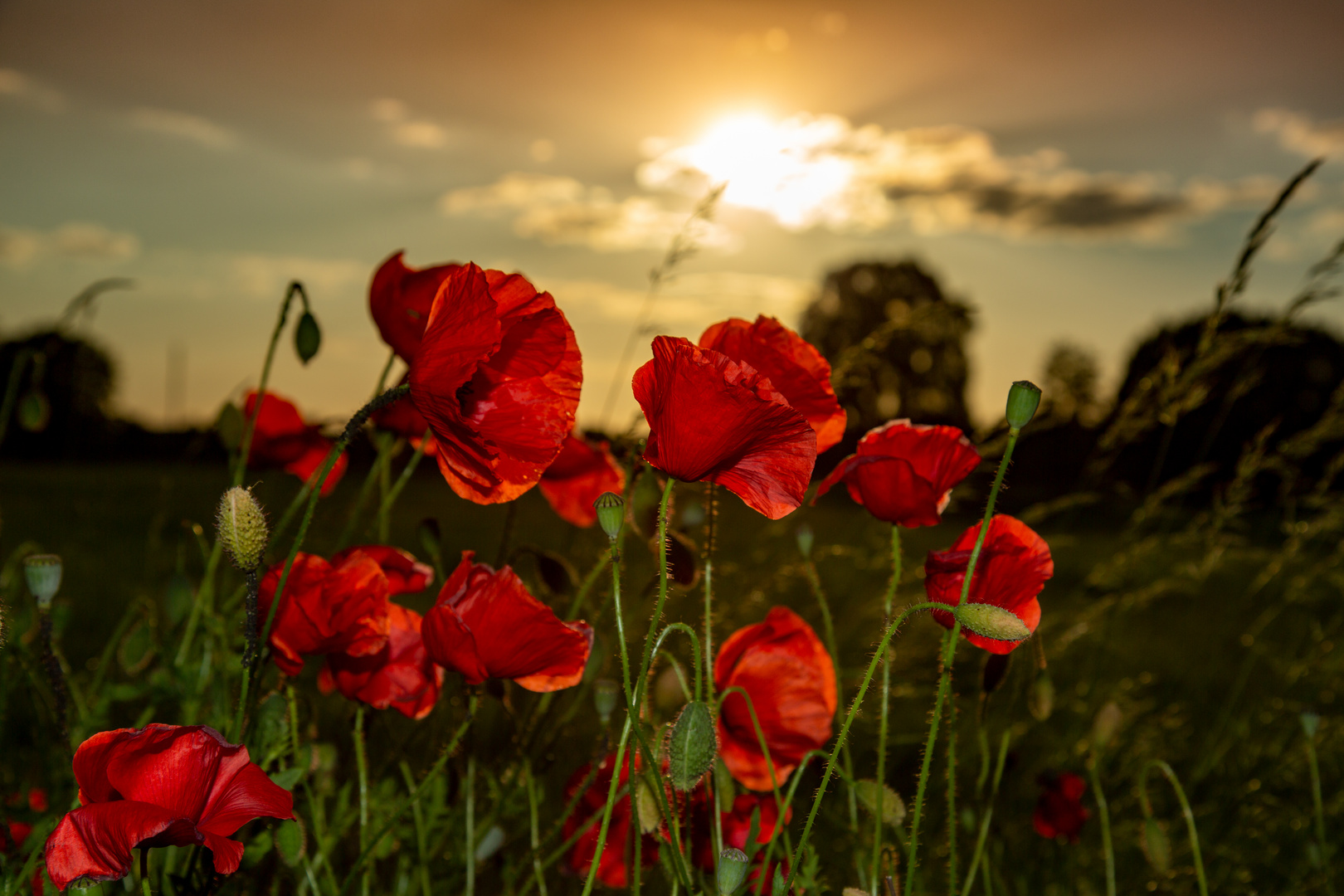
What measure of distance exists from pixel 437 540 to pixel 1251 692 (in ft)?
8.93

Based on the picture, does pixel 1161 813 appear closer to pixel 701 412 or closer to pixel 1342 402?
pixel 1342 402

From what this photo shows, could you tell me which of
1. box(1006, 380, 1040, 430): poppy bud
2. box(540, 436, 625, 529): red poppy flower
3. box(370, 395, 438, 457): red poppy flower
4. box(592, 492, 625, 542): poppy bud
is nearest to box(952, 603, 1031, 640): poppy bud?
box(1006, 380, 1040, 430): poppy bud

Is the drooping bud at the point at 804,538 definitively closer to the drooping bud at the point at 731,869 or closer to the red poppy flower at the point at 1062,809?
the drooping bud at the point at 731,869

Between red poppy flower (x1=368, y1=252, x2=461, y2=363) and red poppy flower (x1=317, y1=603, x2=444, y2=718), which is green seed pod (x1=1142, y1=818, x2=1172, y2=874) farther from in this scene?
red poppy flower (x1=368, y1=252, x2=461, y2=363)

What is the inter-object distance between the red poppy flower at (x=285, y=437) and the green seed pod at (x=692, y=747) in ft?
2.21

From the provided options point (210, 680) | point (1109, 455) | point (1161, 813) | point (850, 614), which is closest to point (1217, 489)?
point (1109, 455)

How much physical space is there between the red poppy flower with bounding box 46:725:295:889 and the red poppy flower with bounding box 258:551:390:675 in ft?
0.57

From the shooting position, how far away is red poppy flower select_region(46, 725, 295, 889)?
0.62 meters

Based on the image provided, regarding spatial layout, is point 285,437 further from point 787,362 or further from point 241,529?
point 787,362

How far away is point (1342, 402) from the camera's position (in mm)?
1775

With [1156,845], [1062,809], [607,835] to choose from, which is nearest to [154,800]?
[607,835]

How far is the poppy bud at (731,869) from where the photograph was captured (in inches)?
24.9

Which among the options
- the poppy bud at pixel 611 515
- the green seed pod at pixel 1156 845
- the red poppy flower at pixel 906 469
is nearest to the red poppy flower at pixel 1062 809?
the green seed pod at pixel 1156 845

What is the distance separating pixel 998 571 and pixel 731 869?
0.35 m
